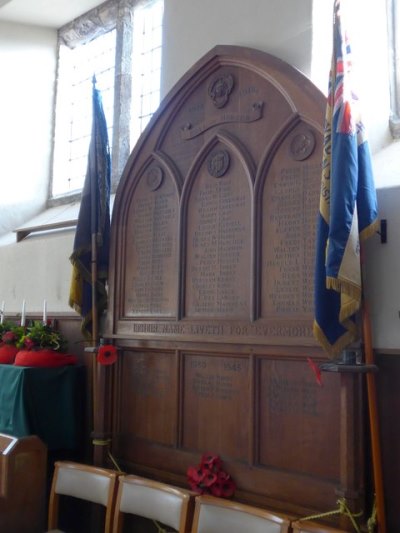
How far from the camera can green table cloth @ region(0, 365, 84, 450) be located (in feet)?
12.6

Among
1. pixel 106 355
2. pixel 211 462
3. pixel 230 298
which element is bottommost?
pixel 211 462

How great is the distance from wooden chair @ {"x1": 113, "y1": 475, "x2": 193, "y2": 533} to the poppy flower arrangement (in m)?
0.21

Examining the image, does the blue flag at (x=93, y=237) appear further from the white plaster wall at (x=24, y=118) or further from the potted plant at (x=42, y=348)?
the white plaster wall at (x=24, y=118)

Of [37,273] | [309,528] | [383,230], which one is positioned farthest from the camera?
[37,273]

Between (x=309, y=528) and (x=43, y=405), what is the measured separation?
2.03 metres

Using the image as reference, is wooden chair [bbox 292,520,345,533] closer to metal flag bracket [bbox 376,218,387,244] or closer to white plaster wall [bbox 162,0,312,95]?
metal flag bracket [bbox 376,218,387,244]

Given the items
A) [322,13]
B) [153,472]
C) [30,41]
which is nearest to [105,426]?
[153,472]

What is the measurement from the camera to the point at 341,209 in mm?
2689

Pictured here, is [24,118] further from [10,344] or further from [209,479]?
[209,479]

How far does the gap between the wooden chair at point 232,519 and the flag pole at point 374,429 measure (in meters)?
0.39

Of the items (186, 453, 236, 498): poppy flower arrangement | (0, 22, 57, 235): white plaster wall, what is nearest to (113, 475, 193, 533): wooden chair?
(186, 453, 236, 498): poppy flower arrangement

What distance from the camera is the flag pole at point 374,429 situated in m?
2.61

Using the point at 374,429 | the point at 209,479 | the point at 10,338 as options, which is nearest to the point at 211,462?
the point at 209,479

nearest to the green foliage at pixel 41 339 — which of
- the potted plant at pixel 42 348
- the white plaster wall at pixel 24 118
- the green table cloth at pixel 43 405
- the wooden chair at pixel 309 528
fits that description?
the potted plant at pixel 42 348
